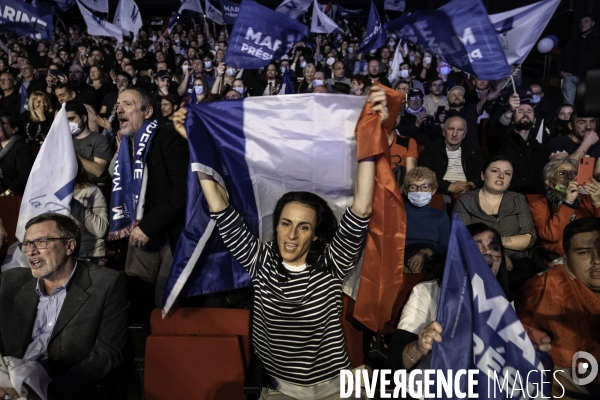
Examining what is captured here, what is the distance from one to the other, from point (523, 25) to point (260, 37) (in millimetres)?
2727

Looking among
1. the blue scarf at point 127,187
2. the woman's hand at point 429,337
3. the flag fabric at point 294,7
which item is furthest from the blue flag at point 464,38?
the flag fabric at point 294,7

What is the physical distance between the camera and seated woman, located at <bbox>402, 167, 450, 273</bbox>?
4.19 meters

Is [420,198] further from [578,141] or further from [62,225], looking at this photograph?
[578,141]

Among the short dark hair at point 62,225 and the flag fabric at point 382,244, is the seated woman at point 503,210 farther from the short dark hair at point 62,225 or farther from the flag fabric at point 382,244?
the short dark hair at point 62,225

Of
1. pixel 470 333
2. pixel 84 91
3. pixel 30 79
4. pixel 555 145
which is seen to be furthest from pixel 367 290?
pixel 30 79

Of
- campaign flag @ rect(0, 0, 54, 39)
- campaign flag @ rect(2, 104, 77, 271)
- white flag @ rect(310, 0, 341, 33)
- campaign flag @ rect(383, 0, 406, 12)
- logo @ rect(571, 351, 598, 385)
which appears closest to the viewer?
logo @ rect(571, 351, 598, 385)

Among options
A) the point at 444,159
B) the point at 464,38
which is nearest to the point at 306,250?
the point at 464,38

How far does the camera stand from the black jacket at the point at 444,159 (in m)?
5.61

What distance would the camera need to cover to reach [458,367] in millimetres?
2398

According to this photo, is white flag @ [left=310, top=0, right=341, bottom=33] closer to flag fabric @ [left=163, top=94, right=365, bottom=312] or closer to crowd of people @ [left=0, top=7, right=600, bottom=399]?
crowd of people @ [left=0, top=7, right=600, bottom=399]

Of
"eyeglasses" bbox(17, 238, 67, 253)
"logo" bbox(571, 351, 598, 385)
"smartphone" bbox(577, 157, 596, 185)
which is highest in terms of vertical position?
"smartphone" bbox(577, 157, 596, 185)

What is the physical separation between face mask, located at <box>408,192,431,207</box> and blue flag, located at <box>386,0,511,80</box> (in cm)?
130

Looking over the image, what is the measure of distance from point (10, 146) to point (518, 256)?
4.57 metres

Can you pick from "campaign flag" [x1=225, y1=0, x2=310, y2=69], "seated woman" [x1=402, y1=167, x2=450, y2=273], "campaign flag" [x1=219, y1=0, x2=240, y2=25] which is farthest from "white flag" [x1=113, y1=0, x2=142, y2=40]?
"seated woman" [x1=402, y1=167, x2=450, y2=273]
